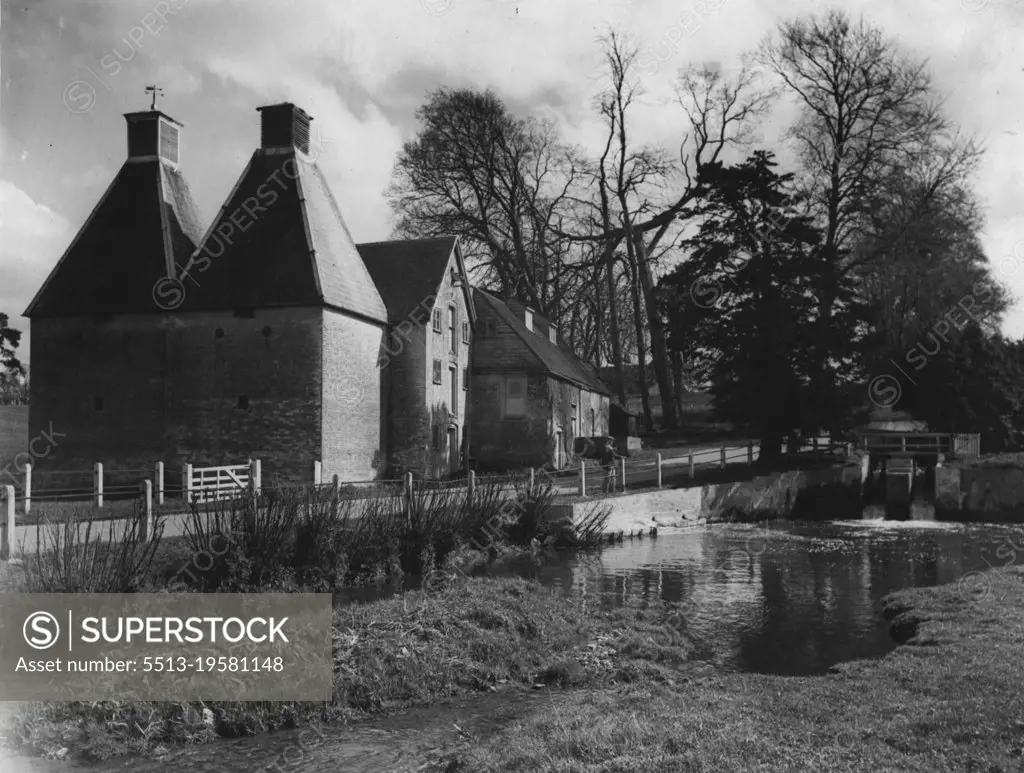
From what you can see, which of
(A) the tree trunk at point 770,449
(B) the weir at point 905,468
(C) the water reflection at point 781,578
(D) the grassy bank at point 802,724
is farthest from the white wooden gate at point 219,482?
(B) the weir at point 905,468

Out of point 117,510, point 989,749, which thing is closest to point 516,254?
point 117,510

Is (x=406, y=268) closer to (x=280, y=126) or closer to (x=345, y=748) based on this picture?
(x=280, y=126)

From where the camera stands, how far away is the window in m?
38.4

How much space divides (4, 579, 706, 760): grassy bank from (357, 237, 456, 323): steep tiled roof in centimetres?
2049

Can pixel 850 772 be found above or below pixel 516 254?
below

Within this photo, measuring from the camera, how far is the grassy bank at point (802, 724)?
6.66 meters

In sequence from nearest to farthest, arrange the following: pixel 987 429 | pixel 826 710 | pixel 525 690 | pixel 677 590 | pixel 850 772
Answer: pixel 850 772 < pixel 826 710 < pixel 525 690 < pixel 677 590 < pixel 987 429

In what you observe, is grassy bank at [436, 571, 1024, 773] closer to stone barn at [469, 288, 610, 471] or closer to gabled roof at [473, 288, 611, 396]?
stone barn at [469, 288, 610, 471]

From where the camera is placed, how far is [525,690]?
10.6m

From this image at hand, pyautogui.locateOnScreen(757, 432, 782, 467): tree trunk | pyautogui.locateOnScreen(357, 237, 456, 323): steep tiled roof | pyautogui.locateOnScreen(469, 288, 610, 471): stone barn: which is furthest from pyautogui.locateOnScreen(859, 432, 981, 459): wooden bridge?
pyautogui.locateOnScreen(357, 237, 456, 323): steep tiled roof

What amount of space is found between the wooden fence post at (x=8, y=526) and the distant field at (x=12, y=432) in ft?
53.2

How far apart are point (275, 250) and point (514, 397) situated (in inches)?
507

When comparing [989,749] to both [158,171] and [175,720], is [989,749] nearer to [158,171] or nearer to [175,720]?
[175,720]

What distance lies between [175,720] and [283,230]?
75.1 feet
